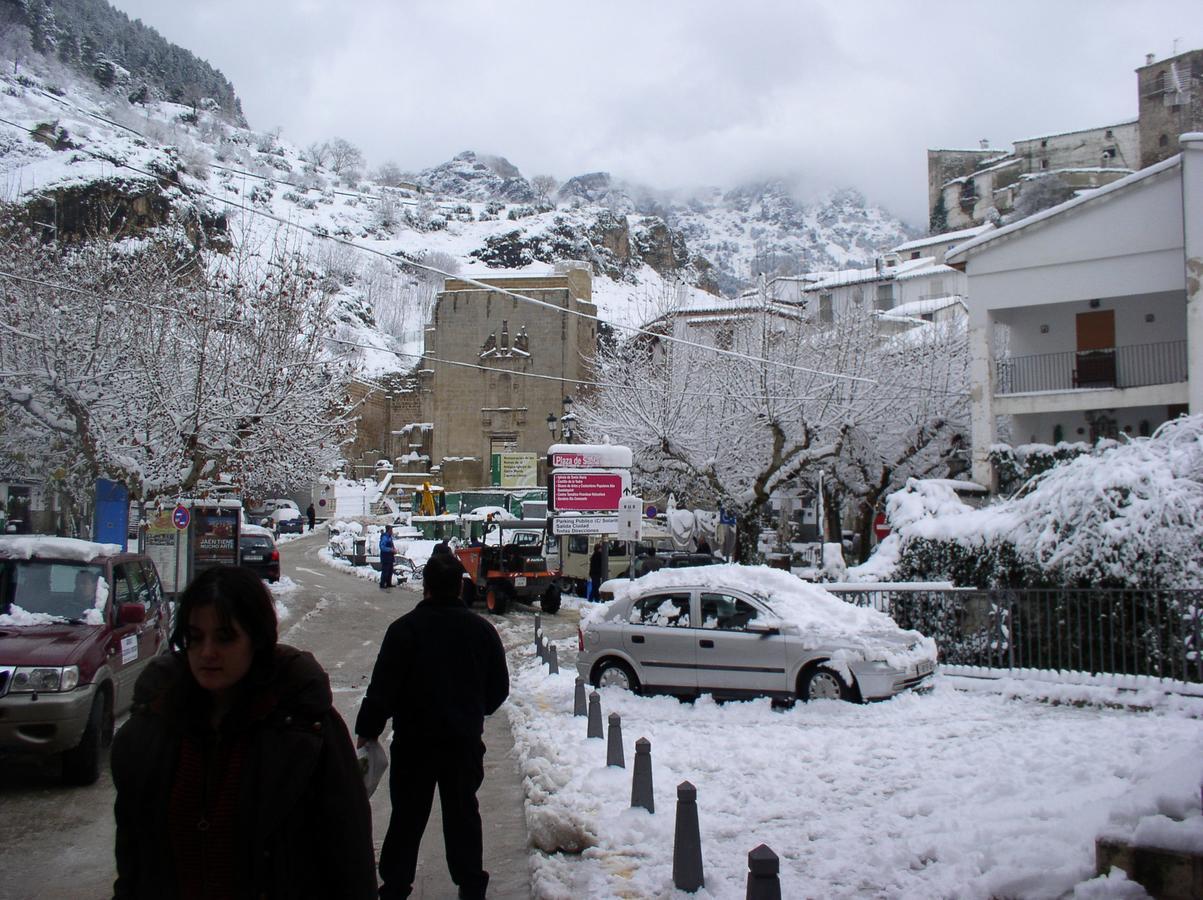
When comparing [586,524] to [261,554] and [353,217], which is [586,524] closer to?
[261,554]

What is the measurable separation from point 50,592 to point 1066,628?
1121 cm

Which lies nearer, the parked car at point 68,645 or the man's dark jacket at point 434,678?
the man's dark jacket at point 434,678

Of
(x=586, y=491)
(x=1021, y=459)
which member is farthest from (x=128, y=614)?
(x=1021, y=459)

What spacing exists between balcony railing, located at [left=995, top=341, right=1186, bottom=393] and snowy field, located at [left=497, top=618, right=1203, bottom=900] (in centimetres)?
1435

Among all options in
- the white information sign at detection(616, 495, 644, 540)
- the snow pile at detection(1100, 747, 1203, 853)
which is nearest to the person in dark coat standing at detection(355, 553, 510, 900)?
the snow pile at detection(1100, 747, 1203, 853)

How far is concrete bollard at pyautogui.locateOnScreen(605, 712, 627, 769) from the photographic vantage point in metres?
7.98

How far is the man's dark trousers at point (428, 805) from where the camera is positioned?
507 centimetres

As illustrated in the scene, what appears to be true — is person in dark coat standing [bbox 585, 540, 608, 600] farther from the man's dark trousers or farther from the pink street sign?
the man's dark trousers

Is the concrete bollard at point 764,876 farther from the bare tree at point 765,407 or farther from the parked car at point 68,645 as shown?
the bare tree at point 765,407

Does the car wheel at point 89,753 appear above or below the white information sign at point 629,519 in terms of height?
below

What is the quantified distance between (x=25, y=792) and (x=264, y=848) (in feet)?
22.9

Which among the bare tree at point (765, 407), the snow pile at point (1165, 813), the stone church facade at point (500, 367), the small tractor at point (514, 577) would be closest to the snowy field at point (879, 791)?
the snow pile at point (1165, 813)

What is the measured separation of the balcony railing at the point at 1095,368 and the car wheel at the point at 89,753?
21.7 m

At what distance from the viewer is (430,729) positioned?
511 cm
